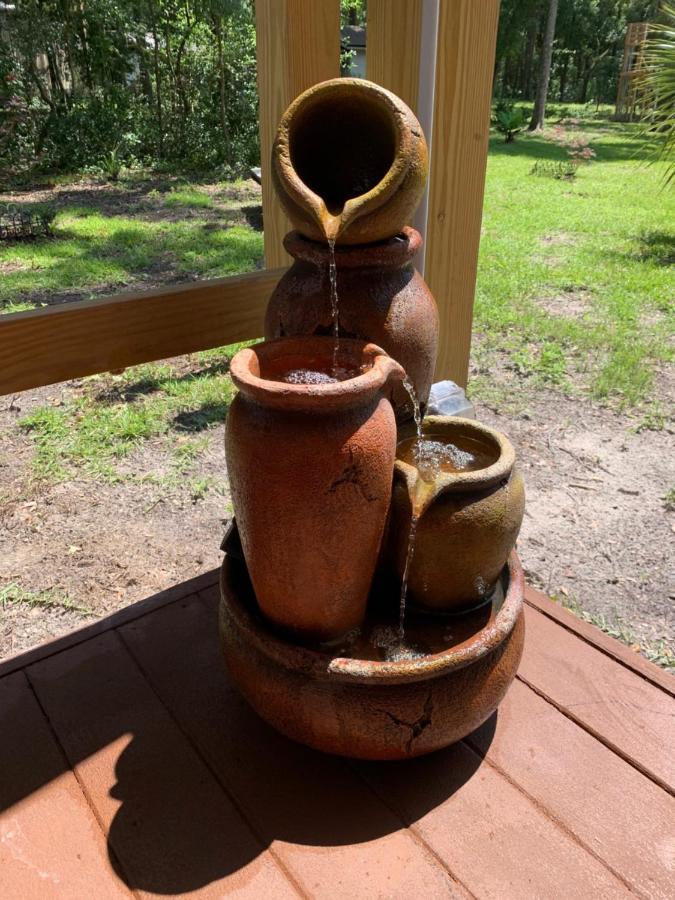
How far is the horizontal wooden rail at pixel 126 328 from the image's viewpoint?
154 cm

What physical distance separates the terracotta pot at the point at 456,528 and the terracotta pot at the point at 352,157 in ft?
1.56

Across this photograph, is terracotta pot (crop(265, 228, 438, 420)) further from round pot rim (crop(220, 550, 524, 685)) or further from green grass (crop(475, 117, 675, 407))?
green grass (crop(475, 117, 675, 407))

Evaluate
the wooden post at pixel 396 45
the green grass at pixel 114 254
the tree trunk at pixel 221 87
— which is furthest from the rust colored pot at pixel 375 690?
the tree trunk at pixel 221 87

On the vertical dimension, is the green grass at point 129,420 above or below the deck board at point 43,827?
below

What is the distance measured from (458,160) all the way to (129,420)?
2.04 metres

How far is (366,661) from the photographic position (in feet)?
4.36

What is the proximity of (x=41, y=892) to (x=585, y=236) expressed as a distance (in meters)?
6.70

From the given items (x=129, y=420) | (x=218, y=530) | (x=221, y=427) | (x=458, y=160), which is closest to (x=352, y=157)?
(x=458, y=160)

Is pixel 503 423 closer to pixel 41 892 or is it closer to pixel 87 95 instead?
pixel 41 892

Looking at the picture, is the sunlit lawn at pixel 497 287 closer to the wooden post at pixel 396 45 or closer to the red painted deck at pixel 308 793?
the red painted deck at pixel 308 793

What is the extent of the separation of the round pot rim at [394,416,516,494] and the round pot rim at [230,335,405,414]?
200mm

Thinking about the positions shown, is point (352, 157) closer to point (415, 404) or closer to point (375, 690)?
point (415, 404)

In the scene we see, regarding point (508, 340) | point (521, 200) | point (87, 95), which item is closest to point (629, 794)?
point (508, 340)

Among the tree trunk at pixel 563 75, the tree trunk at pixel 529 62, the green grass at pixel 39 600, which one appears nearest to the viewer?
the green grass at pixel 39 600
